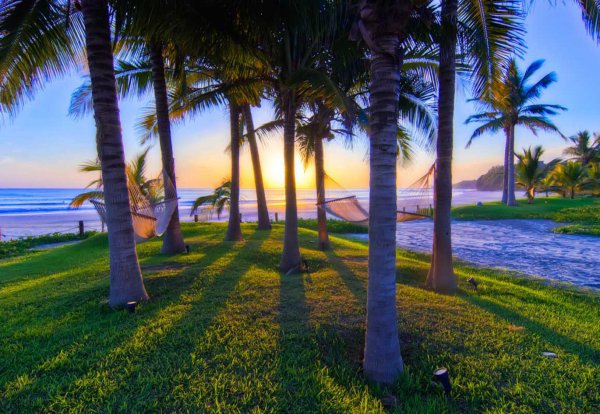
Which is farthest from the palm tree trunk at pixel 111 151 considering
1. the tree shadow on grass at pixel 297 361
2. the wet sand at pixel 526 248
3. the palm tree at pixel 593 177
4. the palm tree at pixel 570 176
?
the palm tree at pixel 593 177

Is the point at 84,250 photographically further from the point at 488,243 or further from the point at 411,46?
the point at 488,243

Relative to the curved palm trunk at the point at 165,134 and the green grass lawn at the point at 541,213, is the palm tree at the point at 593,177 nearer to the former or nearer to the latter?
the green grass lawn at the point at 541,213

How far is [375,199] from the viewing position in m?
2.27

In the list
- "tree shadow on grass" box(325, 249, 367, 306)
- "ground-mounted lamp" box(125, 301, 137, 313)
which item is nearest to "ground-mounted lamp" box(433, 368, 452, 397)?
"tree shadow on grass" box(325, 249, 367, 306)

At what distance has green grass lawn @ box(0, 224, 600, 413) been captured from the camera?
207 cm

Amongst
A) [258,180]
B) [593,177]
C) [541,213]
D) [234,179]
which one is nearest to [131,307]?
[234,179]

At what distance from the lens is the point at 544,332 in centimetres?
320

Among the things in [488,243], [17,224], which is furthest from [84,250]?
[17,224]

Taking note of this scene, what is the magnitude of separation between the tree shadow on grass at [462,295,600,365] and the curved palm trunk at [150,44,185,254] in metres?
5.09

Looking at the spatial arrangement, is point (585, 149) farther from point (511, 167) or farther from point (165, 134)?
point (165, 134)

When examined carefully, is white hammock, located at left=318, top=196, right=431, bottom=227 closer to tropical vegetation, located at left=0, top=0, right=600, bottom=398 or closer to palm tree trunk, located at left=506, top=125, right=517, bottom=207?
tropical vegetation, located at left=0, top=0, right=600, bottom=398

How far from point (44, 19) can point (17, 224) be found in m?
20.1

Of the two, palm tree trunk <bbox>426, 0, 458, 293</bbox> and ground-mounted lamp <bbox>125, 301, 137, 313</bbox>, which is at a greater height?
palm tree trunk <bbox>426, 0, 458, 293</bbox>

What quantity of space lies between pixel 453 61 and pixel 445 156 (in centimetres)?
120
